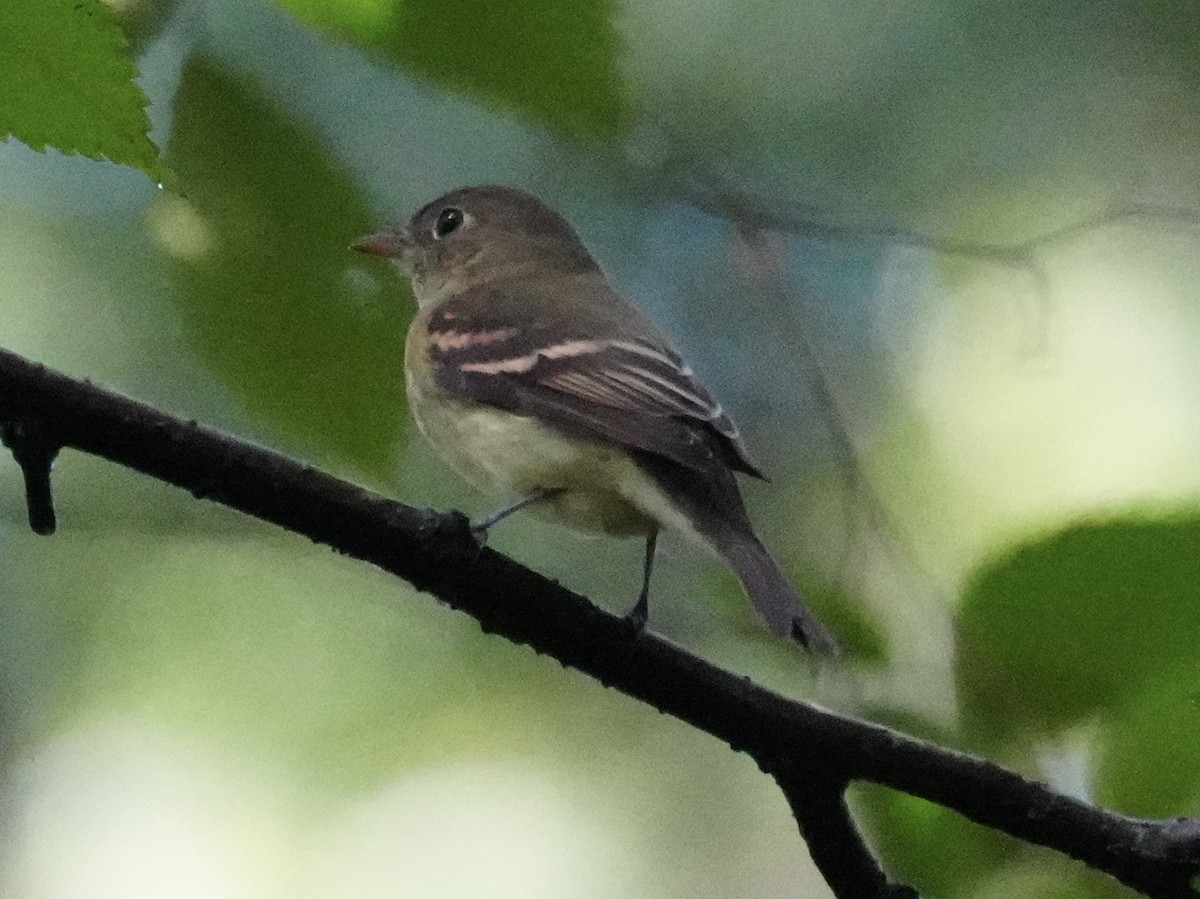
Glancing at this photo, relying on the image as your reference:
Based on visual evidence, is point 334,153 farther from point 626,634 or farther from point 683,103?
point 626,634

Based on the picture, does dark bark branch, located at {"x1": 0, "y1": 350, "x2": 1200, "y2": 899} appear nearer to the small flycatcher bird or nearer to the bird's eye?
the small flycatcher bird

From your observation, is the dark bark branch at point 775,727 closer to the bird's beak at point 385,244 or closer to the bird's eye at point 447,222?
the bird's beak at point 385,244

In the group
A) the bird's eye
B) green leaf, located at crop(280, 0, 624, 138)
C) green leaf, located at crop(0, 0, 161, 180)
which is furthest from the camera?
the bird's eye

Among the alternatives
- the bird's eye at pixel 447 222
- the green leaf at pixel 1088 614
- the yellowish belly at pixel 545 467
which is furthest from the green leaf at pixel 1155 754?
the bird's eye at pixel 447 222

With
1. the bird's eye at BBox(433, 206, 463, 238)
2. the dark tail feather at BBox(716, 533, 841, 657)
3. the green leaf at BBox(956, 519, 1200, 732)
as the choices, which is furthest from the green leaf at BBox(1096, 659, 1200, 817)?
the bird's eye at BBox(433, 206, 463, 238)

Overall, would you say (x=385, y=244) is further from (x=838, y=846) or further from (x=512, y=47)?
(x=838, y=846)

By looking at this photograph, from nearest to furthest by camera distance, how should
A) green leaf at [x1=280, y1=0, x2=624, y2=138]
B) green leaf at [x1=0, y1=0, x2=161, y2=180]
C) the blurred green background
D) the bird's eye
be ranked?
1. green leaf at [x1=0, y1=0, x2=161, y2=180]
2. green leaf at [x1=280, y1=0, x2=624, y2=138]
3. the blurred green background
4. the bird's eye

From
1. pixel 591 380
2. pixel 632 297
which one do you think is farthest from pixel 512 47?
pixel 632 297
